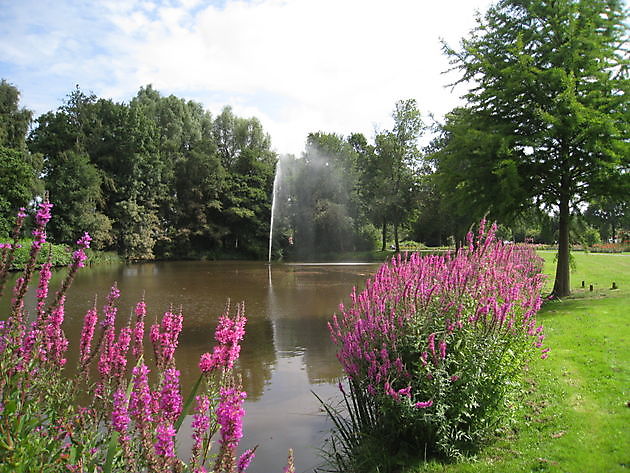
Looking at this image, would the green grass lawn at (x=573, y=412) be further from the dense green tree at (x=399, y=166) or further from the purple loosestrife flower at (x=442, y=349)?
the dense green tree at (x=399, y=166)

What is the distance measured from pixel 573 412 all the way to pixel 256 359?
596 cm

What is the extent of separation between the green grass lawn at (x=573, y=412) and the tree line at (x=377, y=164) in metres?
5.38

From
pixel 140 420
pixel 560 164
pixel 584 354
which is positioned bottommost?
pixel 584 354

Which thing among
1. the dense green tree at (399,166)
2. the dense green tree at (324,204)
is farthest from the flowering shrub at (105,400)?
the dense green tree at (324,204)

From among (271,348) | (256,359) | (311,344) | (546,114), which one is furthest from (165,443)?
(546,114)

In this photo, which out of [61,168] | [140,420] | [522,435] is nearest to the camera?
[140,420]

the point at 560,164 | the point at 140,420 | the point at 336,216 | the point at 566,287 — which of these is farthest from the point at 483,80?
the point at 336,216

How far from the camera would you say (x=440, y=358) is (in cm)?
437

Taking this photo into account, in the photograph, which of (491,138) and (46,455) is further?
(491,138)

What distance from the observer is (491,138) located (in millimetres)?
12703

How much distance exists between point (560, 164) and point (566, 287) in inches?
155

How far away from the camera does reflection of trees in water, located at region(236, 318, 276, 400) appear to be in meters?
7.94

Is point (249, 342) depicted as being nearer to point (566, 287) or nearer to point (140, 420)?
point (140, 420)

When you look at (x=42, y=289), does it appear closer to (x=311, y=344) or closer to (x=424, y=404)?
(x=424, y=404)
